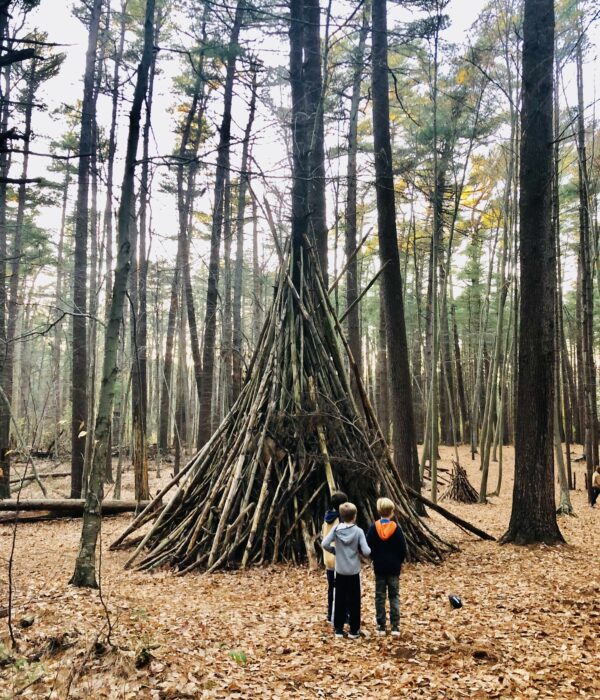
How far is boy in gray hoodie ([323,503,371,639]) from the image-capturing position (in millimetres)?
4156

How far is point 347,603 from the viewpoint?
4156 mm

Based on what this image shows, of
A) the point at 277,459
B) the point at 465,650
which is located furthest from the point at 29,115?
the point at 465,650

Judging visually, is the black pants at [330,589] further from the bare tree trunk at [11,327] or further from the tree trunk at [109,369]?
the bare tree trunk at [11,327]

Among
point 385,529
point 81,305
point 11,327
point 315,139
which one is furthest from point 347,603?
point 11,327

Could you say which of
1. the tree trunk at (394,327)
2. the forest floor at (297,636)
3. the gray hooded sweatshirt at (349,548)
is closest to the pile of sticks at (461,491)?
the tree trunk at (394,327)

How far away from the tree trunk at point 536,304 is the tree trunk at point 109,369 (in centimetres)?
520

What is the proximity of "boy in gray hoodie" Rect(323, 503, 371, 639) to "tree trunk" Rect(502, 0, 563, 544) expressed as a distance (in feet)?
12.1

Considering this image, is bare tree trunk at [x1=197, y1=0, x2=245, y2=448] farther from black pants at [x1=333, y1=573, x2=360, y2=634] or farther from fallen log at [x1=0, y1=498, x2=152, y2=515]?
black pants at [x1=333, y1=573, x2=360, y2=634]

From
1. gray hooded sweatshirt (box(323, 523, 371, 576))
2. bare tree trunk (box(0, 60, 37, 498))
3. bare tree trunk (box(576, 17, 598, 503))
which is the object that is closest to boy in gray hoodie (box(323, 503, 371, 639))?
gray hooded sweatshirt (box(323, 523, 371, 576))

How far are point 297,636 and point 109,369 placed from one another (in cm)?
291

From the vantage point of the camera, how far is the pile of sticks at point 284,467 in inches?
252

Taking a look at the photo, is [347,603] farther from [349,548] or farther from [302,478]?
[302,478]

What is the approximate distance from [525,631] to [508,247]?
10.5m

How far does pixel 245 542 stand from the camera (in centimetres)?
651
